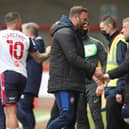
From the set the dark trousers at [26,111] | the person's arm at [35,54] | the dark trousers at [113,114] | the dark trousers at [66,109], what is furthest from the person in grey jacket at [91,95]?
the dark trousers at [66,109]

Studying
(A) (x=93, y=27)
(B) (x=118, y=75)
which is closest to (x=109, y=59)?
(B) (x=118, y=75)

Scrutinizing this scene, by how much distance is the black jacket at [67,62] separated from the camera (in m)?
9.02

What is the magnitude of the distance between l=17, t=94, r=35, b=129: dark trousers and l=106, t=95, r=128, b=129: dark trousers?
2008 millimetres

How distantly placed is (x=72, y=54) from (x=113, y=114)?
122 centimetres

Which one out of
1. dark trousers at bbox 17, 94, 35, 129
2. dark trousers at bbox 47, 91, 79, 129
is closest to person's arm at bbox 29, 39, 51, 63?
dark trousers at bbox 17, 94, 35, 129

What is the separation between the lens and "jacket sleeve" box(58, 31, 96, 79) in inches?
354

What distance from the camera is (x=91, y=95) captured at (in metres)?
11.0

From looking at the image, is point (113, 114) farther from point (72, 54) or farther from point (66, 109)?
point (72, 54)

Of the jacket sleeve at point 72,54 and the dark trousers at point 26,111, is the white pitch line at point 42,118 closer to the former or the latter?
the dark trousers at point 26,111

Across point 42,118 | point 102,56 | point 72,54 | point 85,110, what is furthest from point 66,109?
point 42,118

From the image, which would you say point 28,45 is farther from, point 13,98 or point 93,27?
point 93,27

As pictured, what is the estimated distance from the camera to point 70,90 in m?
9.18

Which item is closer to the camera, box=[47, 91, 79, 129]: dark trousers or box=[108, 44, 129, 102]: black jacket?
box=[108, 44, 129, 102]: black jacket

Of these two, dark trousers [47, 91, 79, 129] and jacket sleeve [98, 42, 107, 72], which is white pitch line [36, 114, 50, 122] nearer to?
jacket sleeve [98, 42, 107, 72]
